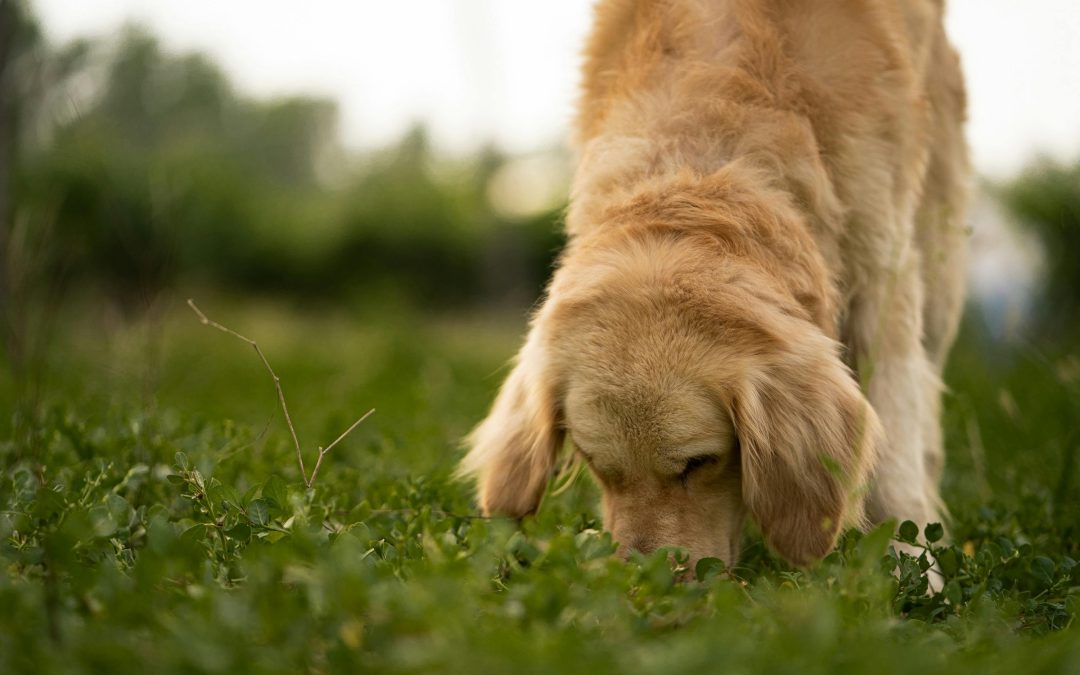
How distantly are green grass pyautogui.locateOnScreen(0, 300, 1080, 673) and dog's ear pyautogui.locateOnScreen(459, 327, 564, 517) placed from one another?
4.8 inches

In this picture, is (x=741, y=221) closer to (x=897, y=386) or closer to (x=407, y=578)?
(x=897, y=386)

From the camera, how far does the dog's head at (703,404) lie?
7.59 feet

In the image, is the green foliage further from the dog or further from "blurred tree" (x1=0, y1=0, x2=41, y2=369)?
the dog

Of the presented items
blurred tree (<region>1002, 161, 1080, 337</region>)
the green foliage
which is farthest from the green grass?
the green foliage

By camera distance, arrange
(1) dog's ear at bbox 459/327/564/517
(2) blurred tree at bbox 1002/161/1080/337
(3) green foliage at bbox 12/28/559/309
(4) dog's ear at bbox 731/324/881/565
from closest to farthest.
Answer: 1. (4) dog's ear at bbox 731/324/881/565
2. (1) dog's ear at bbox 459/327/564/517
3. (2) blurred tree at bbox 1002/161/1080/337
4. (3) green foliage at bbox 12/28/559/309

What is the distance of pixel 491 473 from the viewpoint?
9.05ft

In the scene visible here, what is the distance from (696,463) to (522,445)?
0.55 m

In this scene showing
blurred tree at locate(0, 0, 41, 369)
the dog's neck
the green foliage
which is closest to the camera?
the dog's neck

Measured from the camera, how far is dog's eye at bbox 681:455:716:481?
2377mm

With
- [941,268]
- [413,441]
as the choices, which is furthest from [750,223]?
[413,441]

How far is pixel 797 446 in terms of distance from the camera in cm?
235

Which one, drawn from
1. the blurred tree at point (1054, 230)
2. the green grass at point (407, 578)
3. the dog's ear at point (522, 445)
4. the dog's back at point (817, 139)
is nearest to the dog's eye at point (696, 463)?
the green grass at point (407, 578)

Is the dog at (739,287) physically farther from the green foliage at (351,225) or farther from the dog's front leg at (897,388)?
the green foliage at (351,225)

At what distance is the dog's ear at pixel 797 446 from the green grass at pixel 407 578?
0.34ft
